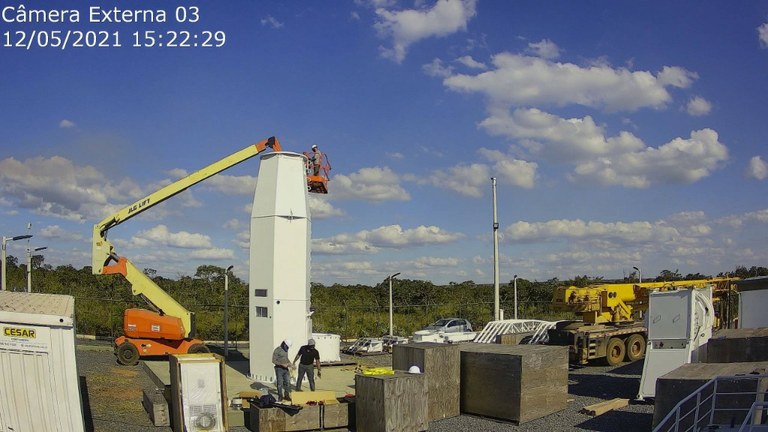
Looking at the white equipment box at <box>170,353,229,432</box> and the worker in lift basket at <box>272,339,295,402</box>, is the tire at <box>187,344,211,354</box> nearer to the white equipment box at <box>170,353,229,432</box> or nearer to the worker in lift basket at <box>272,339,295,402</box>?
the worker in lift basket at <box>272,339,295,402</box>

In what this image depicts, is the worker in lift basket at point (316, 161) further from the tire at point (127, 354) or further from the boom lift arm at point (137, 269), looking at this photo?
the tire at point (127, 354)

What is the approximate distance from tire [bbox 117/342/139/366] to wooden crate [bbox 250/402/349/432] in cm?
991

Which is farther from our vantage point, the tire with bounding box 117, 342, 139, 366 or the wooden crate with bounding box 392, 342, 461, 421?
the tire with bounding box 117, 342, 139, 366

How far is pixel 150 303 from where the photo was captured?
22.7 meters

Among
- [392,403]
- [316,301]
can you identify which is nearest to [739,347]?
[392,403]

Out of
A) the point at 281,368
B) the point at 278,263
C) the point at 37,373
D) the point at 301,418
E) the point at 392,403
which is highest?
the point at 278,263

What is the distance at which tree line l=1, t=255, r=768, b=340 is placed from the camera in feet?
111

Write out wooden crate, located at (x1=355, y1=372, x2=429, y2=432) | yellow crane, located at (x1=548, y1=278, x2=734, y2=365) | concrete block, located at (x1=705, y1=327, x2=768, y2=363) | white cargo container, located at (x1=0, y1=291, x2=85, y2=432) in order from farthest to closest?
1. yellow crane, located at (x1=548, y1=278, x2=734, y2=365)
2. concrete block, located at (x1=705, y1=327, x2=768, y2=363)
3. wooden crate, located at (x1=355, y1=372, x2=429, y2=432)
4. white cargo container, located at (x1=0, y1=291, x2=85, y2=432)

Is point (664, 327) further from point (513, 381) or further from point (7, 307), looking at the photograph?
point (7, 307)

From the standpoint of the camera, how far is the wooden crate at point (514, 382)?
13.5 m

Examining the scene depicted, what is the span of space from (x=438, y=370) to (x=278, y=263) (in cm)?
583

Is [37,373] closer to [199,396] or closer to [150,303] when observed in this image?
[199,396]

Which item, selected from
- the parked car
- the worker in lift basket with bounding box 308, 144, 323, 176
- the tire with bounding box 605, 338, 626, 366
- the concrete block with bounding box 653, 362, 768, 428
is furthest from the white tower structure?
the parked car

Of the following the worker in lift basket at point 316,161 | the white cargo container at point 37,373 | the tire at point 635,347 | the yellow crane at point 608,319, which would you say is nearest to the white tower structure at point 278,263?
the worker in lift basket at point 316,161
